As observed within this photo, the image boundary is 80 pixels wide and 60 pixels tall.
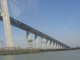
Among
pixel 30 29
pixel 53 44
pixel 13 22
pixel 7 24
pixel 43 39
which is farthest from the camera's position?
pixel 53 44

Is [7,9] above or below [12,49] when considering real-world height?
above

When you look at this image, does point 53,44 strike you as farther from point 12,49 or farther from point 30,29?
point 12,49

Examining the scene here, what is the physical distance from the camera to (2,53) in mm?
45531

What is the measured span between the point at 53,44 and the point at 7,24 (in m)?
55.1

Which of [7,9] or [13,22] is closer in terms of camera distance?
[7,9]

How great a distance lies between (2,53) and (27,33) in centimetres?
2256

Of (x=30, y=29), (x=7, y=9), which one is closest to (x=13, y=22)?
(x=7, y=9)

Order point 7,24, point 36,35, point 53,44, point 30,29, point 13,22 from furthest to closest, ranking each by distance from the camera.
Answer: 1. point 53,44
2. point 36,35
3. point 30,29
4. point 13,22
5. point 7,24

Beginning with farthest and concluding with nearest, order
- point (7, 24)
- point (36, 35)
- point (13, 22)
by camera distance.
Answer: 1. point (36, 35)
2. point (13, 22)
3. point (7, 24)

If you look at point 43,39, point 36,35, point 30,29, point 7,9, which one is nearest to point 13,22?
point 7,9

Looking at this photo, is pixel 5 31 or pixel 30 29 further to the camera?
pixel 30 29

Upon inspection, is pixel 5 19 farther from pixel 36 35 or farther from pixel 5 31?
pixel 36 35

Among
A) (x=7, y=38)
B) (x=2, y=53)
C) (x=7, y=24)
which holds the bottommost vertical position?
(x=2, y=53)

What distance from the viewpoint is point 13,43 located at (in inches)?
1860
